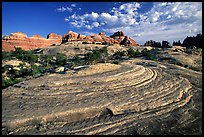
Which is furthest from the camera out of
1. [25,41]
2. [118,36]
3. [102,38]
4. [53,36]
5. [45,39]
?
[53,36]

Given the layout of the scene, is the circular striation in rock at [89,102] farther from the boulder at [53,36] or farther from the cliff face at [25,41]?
the boulder at [53,36]

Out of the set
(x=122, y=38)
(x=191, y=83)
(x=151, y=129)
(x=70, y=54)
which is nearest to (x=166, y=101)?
(x=151, y=129)

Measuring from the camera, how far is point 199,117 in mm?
9570

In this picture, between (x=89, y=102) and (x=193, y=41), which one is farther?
(x=193, y=41)

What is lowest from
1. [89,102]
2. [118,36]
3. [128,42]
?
[89,102]

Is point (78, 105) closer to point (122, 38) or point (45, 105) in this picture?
point (45, 105)

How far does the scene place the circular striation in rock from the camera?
28.8ft

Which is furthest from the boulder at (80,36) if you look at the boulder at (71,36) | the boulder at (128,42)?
the boulder at (128,42)

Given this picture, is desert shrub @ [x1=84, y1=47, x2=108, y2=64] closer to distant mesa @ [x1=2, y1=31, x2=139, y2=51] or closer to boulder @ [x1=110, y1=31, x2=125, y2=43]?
distant mesa @ [x1=2, y1=31, x2=139, y2=51]

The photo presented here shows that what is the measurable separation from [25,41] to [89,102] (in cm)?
9239

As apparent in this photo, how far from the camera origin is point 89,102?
10.6 metres

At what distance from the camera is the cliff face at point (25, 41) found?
89125mm

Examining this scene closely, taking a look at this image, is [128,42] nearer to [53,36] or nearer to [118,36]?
[118,36]

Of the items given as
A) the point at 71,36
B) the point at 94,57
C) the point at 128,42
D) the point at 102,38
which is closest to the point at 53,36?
the point at 71,36
